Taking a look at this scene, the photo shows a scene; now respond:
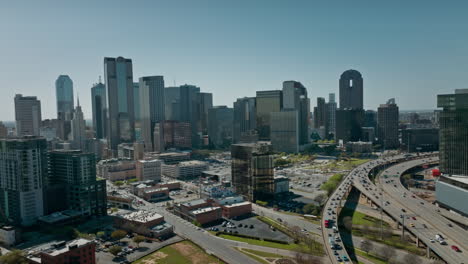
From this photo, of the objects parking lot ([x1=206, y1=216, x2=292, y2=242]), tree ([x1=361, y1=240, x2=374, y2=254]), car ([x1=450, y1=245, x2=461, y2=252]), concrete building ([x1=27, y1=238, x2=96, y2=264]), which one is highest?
concrete building ([x1=27, y1=238, x2=96, y2=264])

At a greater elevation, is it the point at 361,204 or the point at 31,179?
the point at 31,179

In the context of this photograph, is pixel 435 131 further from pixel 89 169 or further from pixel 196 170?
pixel 89 169

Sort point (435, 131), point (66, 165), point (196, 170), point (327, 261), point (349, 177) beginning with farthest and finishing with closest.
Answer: point (435, 131) < point (196, 170) < point (349, 177) < point (66, 165) < point (327, 261)

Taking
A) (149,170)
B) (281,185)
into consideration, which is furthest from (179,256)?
(149,170)

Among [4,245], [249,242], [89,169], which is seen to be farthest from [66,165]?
[249,242]

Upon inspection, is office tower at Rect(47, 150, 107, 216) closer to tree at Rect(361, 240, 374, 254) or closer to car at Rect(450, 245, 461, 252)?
tree at Rect(361, 240, 374, 254)

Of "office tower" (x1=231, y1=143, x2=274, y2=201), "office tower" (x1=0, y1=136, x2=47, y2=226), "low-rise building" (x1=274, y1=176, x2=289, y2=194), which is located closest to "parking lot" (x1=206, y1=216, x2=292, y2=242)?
"office tower" (x1=231, y1=143, x2=274, y2=201)

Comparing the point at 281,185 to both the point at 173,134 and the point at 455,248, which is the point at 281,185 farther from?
the point at 173,134
